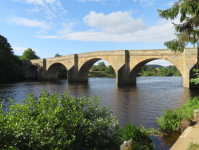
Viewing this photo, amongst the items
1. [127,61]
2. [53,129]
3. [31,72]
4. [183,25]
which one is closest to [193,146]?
[53,129]

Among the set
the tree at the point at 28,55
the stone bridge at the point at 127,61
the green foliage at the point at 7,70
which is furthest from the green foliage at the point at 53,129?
the tree at the point at 28,55

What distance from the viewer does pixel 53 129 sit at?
12.4ft

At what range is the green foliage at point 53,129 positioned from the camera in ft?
11.1

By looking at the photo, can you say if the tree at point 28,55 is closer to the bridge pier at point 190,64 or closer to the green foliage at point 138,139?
the bridge pier at point 190,64

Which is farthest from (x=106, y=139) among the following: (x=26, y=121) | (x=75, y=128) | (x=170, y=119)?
A: (x=170, y=119)

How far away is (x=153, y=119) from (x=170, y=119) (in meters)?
2.15

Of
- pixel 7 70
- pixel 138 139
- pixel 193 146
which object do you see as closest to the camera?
pixel 193 146

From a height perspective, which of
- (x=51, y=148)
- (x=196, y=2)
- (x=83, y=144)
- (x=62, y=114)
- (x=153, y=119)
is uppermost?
(x=196, y=2)

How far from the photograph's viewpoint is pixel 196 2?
34.9ft

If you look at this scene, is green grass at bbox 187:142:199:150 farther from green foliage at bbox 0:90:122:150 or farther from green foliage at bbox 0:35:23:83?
green foliage at bbox 0:35:23:83

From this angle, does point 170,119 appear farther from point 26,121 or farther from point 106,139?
point 26,121

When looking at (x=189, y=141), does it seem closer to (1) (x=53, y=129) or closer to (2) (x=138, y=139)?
(2) (x=138, y=139)

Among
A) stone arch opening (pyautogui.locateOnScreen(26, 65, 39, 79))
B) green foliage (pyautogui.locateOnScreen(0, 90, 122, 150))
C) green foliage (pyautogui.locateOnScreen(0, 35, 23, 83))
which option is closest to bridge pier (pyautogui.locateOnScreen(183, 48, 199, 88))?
green foliage (pyautogui.locateOnScreen(0, 90, 122, 150))

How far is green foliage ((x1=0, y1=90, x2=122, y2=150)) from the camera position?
339cm
